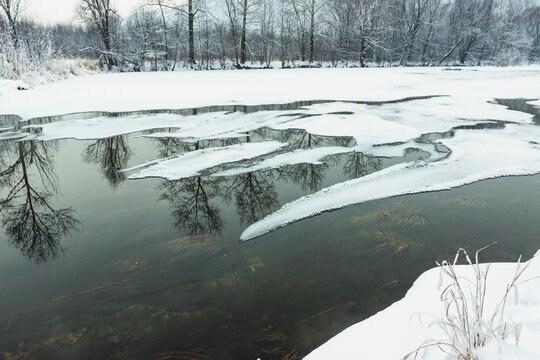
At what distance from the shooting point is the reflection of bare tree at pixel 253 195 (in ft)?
14.3

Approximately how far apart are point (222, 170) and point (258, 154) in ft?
3.31

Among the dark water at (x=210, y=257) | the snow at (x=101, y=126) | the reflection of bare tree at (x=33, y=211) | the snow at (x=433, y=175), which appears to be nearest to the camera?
the dark water at (x=210, y=257)

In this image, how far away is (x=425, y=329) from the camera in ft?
6.31

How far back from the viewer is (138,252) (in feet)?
11.7

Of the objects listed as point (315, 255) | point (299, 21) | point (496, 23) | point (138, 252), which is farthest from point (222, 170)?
point (496, 23)

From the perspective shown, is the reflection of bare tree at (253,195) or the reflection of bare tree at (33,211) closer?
the reflection of bare tree at (33,211)

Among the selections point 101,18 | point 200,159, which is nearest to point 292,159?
point 200,159

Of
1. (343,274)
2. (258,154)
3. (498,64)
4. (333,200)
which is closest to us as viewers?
(343,274)

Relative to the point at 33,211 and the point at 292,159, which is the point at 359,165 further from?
the point at 33,211

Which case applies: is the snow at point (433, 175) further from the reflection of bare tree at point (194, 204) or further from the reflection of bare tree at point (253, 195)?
the reflection of bare tree at point (194, 204)

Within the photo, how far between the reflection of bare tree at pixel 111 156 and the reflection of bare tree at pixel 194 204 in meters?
1.09

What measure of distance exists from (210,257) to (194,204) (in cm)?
130

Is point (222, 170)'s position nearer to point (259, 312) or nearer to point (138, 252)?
point (138, 252)

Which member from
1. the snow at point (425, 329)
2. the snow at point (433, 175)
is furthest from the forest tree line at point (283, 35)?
the snow at point (425, 329)
